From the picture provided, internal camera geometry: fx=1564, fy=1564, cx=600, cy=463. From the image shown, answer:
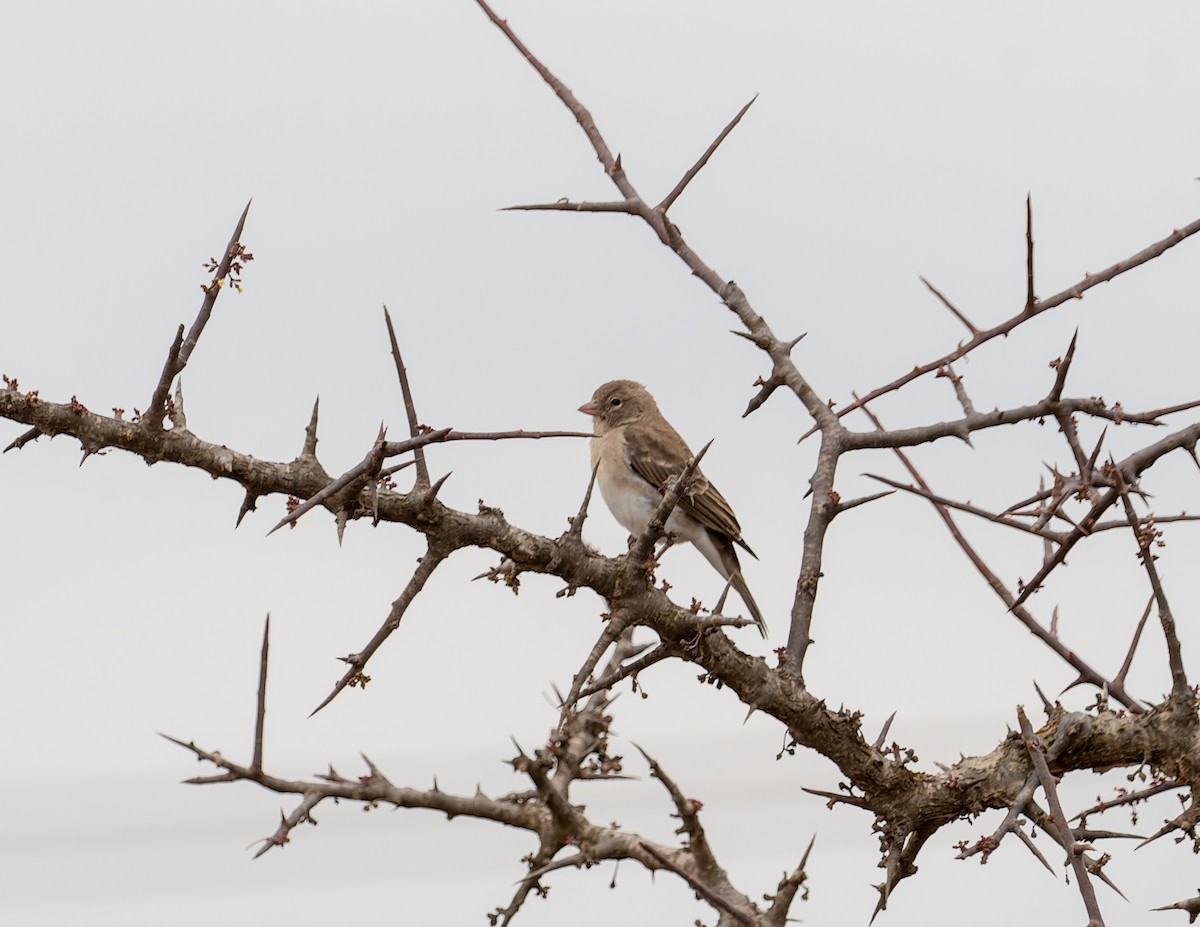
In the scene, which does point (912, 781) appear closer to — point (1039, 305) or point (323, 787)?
point (1039, 305)

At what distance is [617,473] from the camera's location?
11023 mm

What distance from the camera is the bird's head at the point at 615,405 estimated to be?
40.0ft

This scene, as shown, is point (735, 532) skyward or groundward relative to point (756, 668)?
skyward

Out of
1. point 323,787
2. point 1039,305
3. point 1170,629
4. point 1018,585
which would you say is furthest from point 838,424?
point 323,787

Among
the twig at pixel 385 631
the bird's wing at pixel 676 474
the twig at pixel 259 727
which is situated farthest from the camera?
the bird's wing at pixel 676 474

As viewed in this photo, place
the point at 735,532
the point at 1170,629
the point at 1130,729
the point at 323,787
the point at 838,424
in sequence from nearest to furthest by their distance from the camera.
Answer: the point at 323,787 < the point at 1170,629 < the point at 1130,729 < the point at 838,424 < the point at 735,532

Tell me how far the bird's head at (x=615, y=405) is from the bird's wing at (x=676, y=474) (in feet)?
2.29

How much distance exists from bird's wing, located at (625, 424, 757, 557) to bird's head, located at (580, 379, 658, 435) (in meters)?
0.70

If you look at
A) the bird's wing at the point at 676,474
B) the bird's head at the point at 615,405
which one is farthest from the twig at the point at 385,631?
the bird's head at the point at 615,405

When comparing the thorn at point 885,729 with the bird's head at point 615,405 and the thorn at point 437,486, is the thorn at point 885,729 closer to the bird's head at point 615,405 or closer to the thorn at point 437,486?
the thorn at point 437,486

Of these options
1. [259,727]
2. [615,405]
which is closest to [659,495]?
[615,405]

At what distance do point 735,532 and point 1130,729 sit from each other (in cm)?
601

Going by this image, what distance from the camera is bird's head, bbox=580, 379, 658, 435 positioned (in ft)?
40.0

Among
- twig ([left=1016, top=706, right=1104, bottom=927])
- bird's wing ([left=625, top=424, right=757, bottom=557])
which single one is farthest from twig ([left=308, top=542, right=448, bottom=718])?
bird's wing ([left=625, top=424, right=757, bottom=557])
